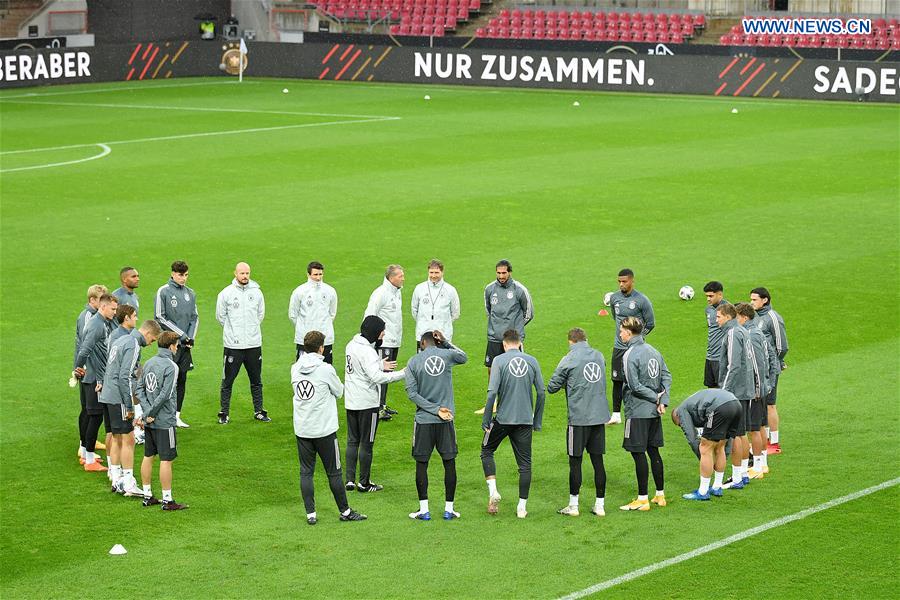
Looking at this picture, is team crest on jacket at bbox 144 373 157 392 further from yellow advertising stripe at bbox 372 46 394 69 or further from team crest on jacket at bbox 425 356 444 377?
yellow advertising stripe at bbox 372 46 394 69

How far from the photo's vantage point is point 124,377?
1370 cm

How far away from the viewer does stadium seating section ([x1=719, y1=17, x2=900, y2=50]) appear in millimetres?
54281

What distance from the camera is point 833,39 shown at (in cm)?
5572

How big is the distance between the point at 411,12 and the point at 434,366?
5483 cm

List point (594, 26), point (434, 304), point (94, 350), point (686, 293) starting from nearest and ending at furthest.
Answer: point (94, 350) → point (434, 304) → point (686, 293) → point (594, 26)

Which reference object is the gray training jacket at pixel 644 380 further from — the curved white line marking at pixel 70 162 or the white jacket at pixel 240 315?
the curved white line marking at pixel 70 162

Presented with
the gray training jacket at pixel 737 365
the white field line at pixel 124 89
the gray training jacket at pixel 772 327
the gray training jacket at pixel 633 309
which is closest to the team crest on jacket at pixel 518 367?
the gray training jacket at pixel 737 365

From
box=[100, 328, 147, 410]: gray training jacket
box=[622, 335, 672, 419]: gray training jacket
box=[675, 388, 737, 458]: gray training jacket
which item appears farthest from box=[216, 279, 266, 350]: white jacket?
box=[675, 388, 737, 458]: gray training jacket

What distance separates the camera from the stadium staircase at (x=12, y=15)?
62.2m

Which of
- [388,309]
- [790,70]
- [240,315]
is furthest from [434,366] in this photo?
[790,70]

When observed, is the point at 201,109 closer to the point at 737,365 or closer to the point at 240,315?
the point at 240,315

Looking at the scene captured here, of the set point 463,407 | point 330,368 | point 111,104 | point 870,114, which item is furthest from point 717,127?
point 330,368

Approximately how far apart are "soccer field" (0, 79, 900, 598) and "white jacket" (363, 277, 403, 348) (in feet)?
3.42

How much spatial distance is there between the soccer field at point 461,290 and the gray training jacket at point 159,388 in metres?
0.96
